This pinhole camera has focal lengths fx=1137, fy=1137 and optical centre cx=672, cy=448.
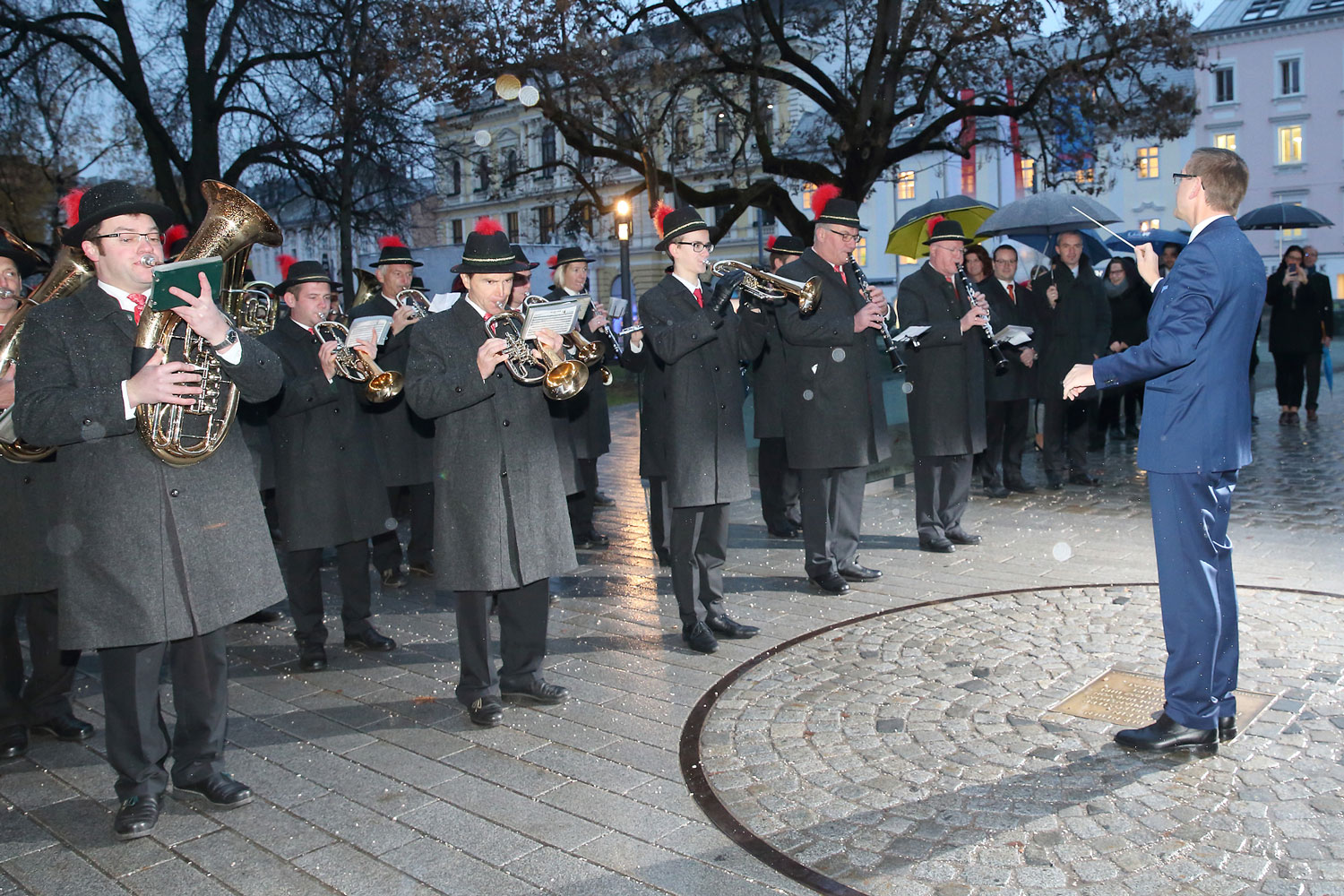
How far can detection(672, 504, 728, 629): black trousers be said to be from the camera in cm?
582

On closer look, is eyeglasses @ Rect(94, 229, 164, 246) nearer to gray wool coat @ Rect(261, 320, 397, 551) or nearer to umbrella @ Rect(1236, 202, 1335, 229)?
gray wool coat @ Rect(261, 320, 397, 551)

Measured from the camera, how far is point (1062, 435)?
10477 millimetres

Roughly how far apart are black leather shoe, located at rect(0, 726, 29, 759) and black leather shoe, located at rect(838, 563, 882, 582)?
439 centimetres

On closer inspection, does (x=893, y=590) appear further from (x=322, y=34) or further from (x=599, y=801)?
(x=322, y=34)

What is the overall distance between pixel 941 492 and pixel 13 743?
578 centimetres

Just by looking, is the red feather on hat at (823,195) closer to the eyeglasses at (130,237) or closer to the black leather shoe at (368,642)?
the black leather shoe at (368,642)

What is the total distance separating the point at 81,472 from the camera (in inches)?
153

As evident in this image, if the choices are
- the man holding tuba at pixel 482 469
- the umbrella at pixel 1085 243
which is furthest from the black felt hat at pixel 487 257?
the umbrella at pixel 1085 243

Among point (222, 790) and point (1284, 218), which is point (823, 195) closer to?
point (222, 790)

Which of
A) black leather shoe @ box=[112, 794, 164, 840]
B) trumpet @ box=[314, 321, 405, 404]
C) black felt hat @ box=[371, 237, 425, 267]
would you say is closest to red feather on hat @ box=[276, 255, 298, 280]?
black felt hat @ box=[371, 237, 425, 267]

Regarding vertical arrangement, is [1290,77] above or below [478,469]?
above

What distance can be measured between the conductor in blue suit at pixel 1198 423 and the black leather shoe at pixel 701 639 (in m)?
2.07

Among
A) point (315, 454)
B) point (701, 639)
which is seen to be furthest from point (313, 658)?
point (701, 639)

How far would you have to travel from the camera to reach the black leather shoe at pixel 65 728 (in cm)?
485
